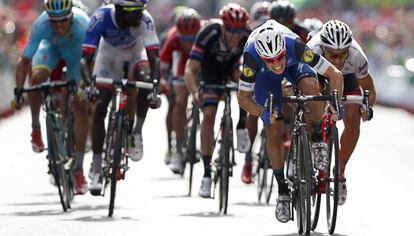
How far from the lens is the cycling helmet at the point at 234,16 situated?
53.8 feet

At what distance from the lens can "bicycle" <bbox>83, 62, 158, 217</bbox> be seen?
48.3 feet

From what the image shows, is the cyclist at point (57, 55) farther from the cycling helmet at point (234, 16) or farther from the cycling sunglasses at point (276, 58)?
the cycling sunglasses at point (276, 58)

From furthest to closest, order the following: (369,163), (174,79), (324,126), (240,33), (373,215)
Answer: (369,163)
(174,79)
(240,33)
(373,215)
(324,126)

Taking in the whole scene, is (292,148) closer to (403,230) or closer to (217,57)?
(403,230)

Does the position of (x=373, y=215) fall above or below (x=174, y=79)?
below

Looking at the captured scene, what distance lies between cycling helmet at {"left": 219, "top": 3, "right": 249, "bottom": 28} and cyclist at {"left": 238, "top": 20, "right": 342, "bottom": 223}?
9.42 feet

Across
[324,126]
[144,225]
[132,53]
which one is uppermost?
[132,53]

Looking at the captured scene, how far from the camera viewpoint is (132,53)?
52.3ft

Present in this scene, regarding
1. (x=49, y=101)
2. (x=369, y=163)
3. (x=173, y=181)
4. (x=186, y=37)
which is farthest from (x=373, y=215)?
(x=369, y=163)

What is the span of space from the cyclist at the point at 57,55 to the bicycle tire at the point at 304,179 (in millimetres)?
4148

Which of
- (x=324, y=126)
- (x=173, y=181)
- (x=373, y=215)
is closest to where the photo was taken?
(x=324, y=126)

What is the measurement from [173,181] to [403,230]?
6285 mm

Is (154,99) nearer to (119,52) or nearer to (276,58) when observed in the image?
(119,52)

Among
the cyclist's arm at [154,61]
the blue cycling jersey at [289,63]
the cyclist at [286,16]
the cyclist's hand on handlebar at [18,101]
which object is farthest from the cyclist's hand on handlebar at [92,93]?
the cyclist at [286,16]
